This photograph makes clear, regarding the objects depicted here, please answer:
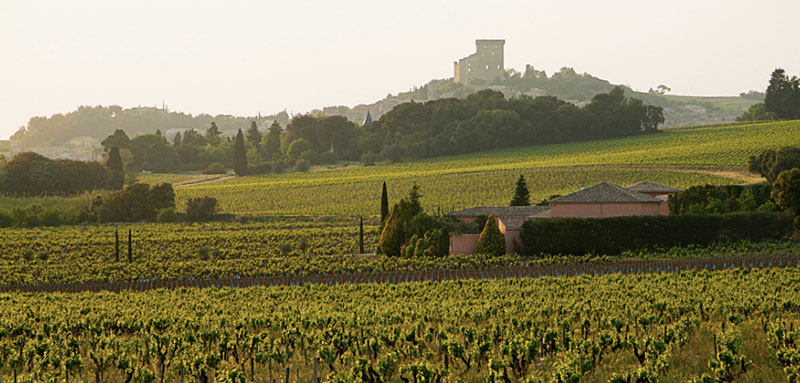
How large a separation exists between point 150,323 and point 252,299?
7.65 meters

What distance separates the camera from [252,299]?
3350cm

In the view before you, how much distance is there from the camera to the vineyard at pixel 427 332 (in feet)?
58.9

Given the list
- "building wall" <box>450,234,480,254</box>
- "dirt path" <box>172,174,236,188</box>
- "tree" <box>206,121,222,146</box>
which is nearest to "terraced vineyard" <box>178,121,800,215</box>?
"dirt path" <box>172,174,236,188</box>

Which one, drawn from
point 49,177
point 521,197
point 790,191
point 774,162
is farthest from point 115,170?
point 790,191

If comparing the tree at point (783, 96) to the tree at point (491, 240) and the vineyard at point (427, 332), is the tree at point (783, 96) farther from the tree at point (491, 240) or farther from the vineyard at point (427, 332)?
the vineyard at point (427, 332)

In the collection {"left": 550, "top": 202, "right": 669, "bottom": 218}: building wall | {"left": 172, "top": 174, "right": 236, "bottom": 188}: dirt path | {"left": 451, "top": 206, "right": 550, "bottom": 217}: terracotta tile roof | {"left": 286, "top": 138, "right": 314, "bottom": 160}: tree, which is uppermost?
{"left": 286, "top": 138, "right": 314, "bottom": 160}: tree

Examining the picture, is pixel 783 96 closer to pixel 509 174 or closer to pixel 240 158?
pixel 509 174

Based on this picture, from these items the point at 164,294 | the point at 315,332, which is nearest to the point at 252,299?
the point at 164,294

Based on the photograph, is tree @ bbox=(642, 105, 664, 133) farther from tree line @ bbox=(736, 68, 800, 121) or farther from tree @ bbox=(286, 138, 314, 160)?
tree @ bbox=(286, 138, 314, 160)

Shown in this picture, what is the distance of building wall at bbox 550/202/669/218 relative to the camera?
51344mm

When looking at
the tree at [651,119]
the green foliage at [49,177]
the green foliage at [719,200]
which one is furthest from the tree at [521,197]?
the tree at [651,119]

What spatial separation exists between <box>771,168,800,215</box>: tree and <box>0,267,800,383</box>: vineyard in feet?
52.2

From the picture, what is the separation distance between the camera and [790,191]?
163ft

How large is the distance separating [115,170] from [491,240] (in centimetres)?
7346
